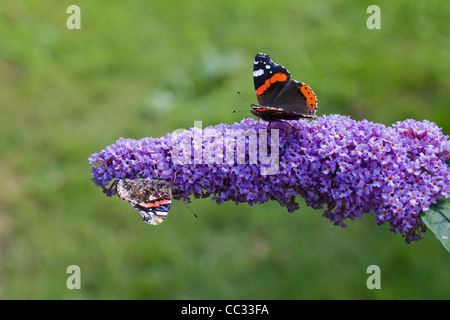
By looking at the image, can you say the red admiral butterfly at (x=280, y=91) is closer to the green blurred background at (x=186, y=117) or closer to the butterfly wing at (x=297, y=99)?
the butterfly wing at (x=297, y=99)

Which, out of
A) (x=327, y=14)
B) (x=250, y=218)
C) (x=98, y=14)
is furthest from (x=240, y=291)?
(x=98, y=14)

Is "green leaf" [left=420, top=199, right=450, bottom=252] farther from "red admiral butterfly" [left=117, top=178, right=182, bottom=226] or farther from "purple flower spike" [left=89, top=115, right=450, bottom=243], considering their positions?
"red admiral butterfly" [left=117, top=178, right=182, bottom=226]

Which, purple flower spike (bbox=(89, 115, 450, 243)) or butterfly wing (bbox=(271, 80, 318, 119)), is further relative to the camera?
butterfly wing (bbox=(271, 80, 318, 119))

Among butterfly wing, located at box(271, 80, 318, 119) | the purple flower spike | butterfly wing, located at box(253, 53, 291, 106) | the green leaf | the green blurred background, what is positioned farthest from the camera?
the green blurred background

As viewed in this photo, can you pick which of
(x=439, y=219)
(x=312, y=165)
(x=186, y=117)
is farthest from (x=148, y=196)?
(x=186, y=117)

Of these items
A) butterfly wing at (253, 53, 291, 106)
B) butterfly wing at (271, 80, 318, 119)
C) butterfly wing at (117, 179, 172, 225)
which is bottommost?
butterfly wing at (117, 179, 172, 225)

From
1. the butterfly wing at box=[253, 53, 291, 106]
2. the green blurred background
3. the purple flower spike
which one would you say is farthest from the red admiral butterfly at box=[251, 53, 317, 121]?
the green blurred background

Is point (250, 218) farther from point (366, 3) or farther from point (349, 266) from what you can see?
point (366, 3)
